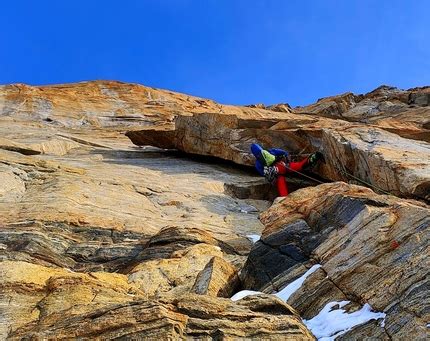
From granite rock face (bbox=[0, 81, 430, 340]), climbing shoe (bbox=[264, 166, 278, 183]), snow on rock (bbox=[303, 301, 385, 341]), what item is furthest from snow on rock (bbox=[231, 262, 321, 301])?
climbing shoe (bbox=[264, 166, 278, 183])

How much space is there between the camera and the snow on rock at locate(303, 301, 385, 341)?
417 inches

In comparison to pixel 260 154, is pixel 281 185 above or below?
below

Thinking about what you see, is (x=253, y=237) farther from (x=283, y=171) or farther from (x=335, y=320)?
(x=335, y=320)

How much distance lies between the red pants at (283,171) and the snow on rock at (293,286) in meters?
11.0

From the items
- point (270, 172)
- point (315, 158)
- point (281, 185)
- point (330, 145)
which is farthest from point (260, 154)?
point (330, 145)

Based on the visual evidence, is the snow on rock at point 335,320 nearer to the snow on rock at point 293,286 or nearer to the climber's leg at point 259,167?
the snow on rock at point 293,286

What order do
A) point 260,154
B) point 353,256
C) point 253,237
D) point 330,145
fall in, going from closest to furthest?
1. point 353,256
2. point 253,237
3. point 330,145
4. point 260,154

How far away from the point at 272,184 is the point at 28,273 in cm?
1418

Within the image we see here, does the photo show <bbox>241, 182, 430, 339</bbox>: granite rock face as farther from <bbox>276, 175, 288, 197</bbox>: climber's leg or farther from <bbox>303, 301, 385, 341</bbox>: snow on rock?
<bbox>276, 175, 288, 197</bbox>: climber's leg

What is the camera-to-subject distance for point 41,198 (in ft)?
64.7

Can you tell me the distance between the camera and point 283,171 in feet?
80.2

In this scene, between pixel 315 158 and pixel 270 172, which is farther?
pixel 315 158

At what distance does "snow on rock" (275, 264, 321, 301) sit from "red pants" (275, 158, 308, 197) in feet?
36.0

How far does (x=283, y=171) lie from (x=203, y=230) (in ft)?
23.6
